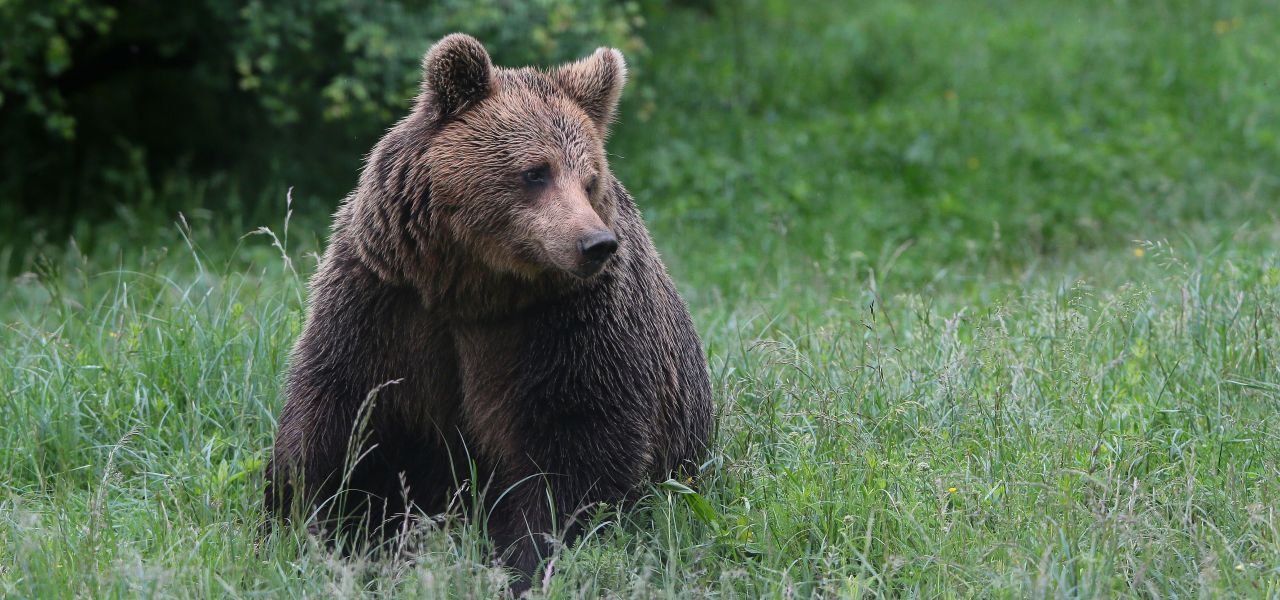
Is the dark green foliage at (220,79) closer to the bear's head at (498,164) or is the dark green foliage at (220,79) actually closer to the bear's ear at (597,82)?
the bear's ear at (597,82)

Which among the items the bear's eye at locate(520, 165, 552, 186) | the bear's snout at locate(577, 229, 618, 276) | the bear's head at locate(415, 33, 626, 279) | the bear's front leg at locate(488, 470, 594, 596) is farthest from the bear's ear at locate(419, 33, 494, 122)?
the bear's front leg at locate(488, 470, 594, 596)

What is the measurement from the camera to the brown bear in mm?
3740

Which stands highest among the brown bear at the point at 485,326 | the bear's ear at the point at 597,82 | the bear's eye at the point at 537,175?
the bear's ear at the point at 597,82

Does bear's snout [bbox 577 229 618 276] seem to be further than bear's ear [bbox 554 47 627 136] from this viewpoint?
No

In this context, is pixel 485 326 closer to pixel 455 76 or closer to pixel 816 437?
pixel 455 76

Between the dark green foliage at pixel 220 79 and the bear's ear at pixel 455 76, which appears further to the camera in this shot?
the dark green foliage at pixel 220 79

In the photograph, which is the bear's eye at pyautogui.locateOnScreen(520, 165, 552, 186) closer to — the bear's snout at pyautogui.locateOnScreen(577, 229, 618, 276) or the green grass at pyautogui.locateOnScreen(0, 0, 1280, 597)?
the bear's snout at pyautogui.locateOnScreen(577, 229, 618, 276)

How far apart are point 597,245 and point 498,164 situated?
1.49 feet

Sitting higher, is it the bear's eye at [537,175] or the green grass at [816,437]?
the bear's eye at [537,175]

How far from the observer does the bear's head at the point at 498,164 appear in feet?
12.1

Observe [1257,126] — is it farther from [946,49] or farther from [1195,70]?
[946,49]

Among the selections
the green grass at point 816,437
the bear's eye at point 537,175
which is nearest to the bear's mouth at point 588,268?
the bear's eye at point 537,175

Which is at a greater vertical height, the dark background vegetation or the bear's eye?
the bear's eye

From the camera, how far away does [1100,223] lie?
906 cm
